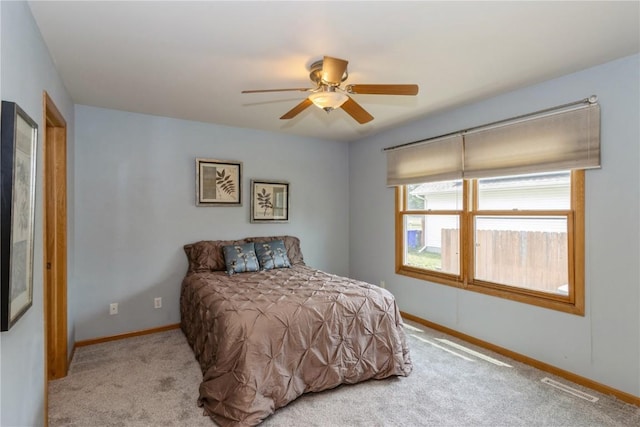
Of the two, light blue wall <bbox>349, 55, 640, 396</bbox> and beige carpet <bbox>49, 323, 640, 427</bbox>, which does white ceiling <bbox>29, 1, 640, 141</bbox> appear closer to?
light blue wall <bbox>349, 55, 640, 396</bbox>

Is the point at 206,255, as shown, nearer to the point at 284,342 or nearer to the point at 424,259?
the point at 284,342

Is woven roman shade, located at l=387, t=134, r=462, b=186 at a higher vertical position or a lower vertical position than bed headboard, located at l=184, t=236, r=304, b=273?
higher

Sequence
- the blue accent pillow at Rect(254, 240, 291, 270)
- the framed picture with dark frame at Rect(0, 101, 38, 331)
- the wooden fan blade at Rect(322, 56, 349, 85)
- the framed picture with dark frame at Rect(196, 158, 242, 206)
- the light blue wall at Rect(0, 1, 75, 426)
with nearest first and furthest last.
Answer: the framed picture with dark frame at Rect(0, 101, 38, 331) < the light blue wall at Rect(0, 1, 75, 426) < the wooden fan blade at Rect(322, 56, 349, 85) < the blue accent pillow at Rect(254, 240, 291, 270) < the framed picture with dark frame at Rect(196, 158, 242, 206)

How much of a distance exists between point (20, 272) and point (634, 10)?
10.8ft

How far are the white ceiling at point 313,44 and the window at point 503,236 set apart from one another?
0.93m

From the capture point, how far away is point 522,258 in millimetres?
3146

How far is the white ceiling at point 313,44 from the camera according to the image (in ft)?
6.11

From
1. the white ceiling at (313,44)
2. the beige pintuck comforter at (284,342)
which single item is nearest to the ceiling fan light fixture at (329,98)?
the white ceiling at (313,44)

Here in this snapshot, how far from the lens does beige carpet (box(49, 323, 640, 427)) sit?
2213 mm

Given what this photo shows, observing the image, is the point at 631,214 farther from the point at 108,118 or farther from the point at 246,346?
the point at 108,118

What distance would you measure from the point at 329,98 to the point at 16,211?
1746 mm

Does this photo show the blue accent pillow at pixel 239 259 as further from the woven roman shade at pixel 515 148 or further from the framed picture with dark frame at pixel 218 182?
the woven roman shade at pixel 515 148

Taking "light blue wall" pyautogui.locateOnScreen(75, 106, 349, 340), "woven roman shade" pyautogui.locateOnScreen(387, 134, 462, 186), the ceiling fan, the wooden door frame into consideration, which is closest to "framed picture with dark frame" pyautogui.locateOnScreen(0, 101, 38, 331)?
the wooden door frame

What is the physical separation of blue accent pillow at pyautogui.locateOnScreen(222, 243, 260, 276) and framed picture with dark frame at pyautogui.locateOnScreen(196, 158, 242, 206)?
0.64m
